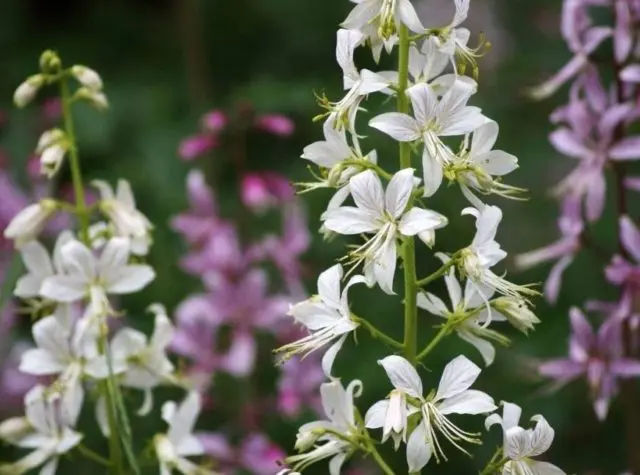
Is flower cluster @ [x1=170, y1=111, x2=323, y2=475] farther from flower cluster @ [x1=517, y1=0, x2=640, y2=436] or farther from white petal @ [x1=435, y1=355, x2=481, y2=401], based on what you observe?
white petal @ [x1=435, y1=355, x2=481, y2=401]

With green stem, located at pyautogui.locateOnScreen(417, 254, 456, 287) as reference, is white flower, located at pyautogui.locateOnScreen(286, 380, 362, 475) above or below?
below

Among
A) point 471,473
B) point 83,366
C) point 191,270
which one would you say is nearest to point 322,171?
point 83,366

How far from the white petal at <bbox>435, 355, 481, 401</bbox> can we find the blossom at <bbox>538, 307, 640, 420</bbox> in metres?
0.84

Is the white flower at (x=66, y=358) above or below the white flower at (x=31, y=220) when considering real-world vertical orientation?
below

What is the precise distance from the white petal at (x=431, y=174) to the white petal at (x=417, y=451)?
0.30 metres

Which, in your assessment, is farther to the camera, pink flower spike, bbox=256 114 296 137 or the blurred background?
Result: the blurred background

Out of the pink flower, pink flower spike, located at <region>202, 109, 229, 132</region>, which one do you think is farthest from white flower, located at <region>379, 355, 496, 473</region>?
pink flower spike, located at <region>202, 109, 229, 132</region>

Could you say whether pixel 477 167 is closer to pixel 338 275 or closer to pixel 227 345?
pixel 338 275

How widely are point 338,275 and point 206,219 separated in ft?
4.34

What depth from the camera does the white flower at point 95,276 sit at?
6.27ft

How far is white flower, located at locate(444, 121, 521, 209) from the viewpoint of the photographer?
155 centimetres

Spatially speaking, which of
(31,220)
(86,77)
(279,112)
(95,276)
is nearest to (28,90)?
(86,77)

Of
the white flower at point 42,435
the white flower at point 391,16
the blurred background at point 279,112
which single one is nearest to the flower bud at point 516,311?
the white flower at point 391,16

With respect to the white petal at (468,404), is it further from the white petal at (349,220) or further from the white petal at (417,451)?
the white petal at (349,220)
